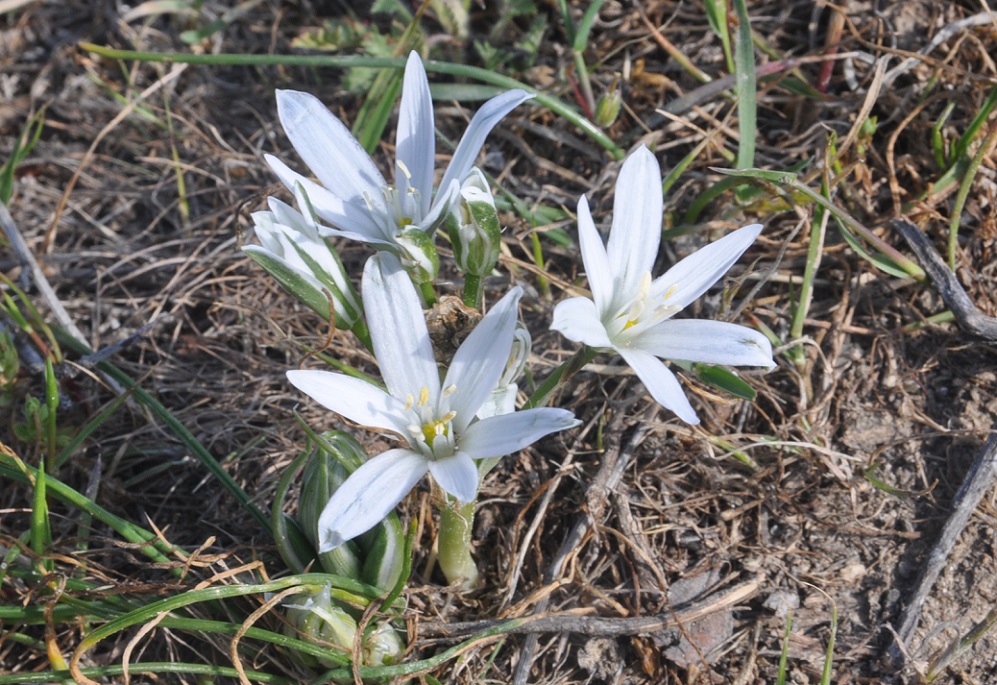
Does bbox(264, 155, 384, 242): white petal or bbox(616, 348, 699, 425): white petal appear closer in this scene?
bbox(616, 348, 699, 425): white petal

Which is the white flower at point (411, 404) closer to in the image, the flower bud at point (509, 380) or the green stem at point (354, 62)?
the flower bud at point (509, 380)

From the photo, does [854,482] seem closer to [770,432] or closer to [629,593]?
[770,432]

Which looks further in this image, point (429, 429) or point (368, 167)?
point (368, 167)

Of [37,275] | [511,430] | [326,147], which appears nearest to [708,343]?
[511,430]

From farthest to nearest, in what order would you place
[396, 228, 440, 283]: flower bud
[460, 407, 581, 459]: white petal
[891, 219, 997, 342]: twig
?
[891, 219, 997, 342]: twig → [396, 228, 440, 283]: flower bud → [460, 407, 581, 459]: white petal

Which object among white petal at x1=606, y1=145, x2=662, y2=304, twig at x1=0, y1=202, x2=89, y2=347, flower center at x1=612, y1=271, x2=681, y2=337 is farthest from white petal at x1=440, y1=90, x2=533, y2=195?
twig at x1=0, y1=202, x2=89, y2=347

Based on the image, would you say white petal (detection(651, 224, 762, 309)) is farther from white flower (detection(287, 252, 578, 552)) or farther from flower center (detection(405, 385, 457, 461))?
flower center (detection(405, 385, 457, 461))

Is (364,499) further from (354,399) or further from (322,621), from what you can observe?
(322,621)
